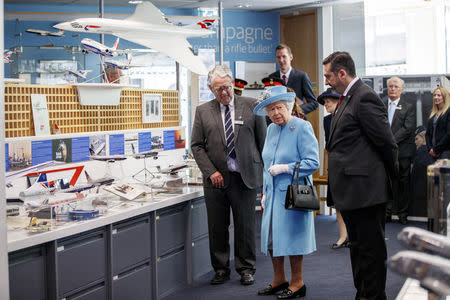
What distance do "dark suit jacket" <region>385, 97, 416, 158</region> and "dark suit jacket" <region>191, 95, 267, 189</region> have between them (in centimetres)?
327

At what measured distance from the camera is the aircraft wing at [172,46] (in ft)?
19.3

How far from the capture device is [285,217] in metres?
4.28

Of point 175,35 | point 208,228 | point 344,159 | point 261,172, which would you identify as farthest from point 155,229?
point 175,35

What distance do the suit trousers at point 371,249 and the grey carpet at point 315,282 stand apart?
501mm

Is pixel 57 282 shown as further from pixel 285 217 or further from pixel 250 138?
pixel 250 138

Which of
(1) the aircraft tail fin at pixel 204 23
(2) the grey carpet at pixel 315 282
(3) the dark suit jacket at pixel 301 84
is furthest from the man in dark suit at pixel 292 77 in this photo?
(2) the grey carpet at pixel 315 282

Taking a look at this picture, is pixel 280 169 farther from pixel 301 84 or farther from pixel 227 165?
pixel 301 84

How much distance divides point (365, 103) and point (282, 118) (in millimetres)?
913

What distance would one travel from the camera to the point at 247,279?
4.93 metres

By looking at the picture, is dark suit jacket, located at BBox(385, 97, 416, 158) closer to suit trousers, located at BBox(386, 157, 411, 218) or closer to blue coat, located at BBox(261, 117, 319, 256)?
suit trousers, located at BBox(386, 157, 411, 218)

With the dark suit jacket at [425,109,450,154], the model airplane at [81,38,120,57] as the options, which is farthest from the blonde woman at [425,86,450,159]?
the model airplane at [81,38,120,57]

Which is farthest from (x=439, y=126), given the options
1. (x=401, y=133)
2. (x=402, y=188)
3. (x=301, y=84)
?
(x=301, y=84)

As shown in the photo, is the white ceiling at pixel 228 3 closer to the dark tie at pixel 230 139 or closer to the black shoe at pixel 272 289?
the dark tie at pixel 230 139

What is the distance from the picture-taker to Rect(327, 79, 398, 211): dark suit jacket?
3.48m
